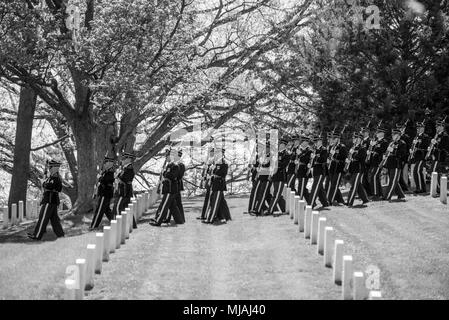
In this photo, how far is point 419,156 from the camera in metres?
21.4

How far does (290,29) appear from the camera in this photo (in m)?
29.2

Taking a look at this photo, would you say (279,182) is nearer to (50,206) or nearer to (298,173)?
(298,173)

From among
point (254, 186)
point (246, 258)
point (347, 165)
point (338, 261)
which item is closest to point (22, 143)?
point (254, 186)

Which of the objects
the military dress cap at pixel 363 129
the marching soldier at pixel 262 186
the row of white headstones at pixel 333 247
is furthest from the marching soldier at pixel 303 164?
the military dress cap at pixel 363 129

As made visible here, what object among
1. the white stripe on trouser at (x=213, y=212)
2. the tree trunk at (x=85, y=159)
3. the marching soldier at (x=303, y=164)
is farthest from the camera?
the tree trunk at (x=85, y=159)

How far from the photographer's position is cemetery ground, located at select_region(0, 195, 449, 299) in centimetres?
1164

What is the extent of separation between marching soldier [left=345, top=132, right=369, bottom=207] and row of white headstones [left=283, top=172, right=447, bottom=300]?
1701 mm

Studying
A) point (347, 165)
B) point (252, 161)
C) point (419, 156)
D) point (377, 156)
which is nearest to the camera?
point (347, 165)

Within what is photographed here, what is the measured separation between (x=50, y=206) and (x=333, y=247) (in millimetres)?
7198

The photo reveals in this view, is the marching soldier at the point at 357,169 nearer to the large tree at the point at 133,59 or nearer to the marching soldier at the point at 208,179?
the marching soldier at the point at 208,179

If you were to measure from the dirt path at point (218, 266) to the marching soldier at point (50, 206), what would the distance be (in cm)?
192

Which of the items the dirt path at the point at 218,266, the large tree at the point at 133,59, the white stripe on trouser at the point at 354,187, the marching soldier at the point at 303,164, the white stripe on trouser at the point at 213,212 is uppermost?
the large tree at the point at 133,59

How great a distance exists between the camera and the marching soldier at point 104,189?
19031 mm
